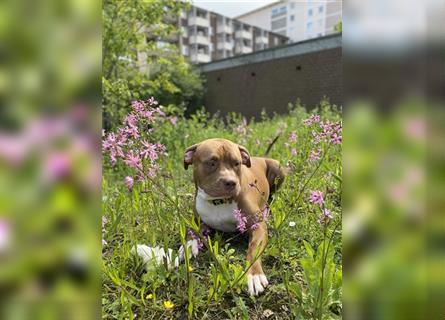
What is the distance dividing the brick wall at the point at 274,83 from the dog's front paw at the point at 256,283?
13494mm

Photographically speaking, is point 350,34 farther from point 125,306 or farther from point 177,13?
point 177,13

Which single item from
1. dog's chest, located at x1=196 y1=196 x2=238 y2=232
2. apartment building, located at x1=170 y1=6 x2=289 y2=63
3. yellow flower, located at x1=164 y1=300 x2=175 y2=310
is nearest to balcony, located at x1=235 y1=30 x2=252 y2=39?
apartment building, located at x1=170 y1=6 x2=289 y2=63

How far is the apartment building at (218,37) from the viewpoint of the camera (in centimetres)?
5097

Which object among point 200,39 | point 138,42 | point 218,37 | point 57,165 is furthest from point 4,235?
point 218,37

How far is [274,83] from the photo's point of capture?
1811 cm

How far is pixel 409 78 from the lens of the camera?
18.4 inches

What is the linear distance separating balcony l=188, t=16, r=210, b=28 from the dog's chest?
52.0 metres

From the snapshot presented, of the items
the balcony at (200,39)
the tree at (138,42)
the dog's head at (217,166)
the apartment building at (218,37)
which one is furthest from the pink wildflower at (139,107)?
the balcony at (200,39)

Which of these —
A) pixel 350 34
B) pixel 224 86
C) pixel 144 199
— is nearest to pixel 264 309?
pixel 144 199

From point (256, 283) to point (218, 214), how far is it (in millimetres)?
794

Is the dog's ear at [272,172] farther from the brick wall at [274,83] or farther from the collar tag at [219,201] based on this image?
the brick wall at [274,83]

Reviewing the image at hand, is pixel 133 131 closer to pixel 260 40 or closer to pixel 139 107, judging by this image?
pixel 139 107

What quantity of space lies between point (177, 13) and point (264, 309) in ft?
25.4

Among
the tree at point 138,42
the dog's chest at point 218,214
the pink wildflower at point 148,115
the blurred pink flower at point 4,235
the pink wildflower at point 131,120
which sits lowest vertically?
the dog's chest at point 218,214
